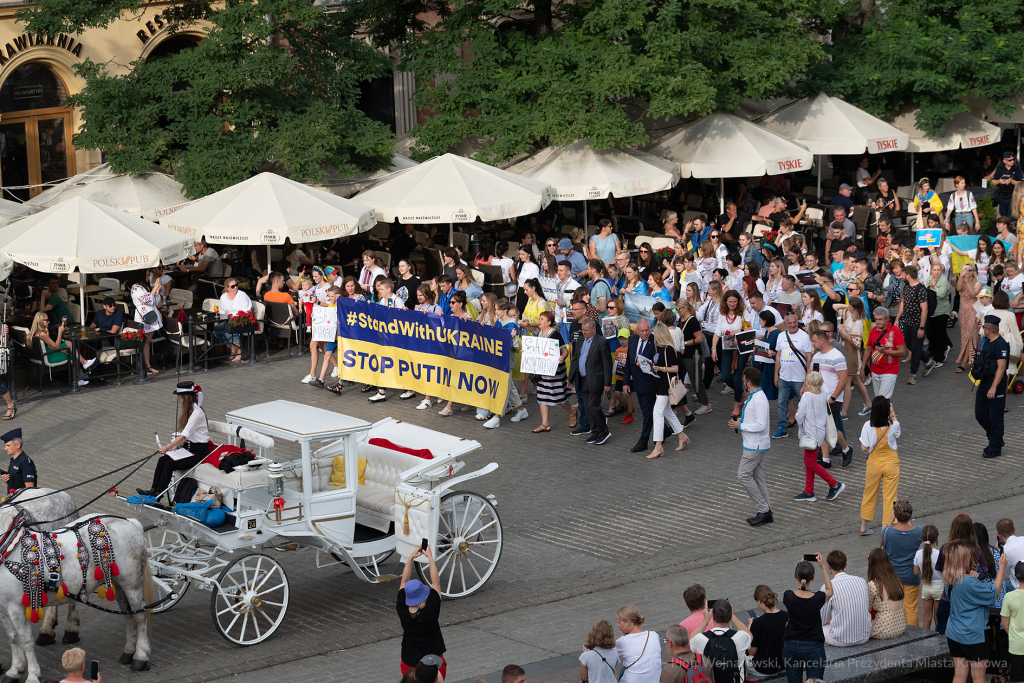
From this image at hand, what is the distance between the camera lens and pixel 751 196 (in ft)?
88.5

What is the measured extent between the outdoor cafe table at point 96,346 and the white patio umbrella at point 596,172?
26.5 ft

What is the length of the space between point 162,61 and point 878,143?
46.0 ft

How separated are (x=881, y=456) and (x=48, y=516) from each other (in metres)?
7.47

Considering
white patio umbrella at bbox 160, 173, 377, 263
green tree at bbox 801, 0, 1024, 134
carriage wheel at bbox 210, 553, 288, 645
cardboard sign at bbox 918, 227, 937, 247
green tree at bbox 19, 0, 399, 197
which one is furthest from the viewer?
green tree at bbox 801, 0, 1024, 134

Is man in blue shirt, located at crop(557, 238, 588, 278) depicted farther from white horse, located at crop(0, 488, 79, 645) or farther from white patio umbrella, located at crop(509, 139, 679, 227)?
white horse, located at crop(0, 488, 79, 645)

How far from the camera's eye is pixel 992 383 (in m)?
14.7

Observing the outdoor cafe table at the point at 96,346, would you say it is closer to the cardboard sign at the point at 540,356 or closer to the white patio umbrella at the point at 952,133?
the cardboard sign at the point at 540,356

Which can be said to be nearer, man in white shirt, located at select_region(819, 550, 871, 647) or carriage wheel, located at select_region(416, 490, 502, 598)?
man in white shirt, located at select_region(819, 550, 871, 647)

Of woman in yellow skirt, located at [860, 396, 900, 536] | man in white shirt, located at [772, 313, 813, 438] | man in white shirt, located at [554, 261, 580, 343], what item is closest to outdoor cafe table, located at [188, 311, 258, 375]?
man in white shirt, located at [554, 261, 580, 343]

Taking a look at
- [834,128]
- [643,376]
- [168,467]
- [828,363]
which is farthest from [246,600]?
[834,128]

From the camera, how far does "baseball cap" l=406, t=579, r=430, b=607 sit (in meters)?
8.99

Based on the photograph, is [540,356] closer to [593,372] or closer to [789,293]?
[593,372]

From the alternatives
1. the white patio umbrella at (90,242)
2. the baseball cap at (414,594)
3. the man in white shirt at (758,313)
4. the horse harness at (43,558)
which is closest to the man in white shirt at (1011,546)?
the baseball cap at (414,594)

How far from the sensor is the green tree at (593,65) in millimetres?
24109
